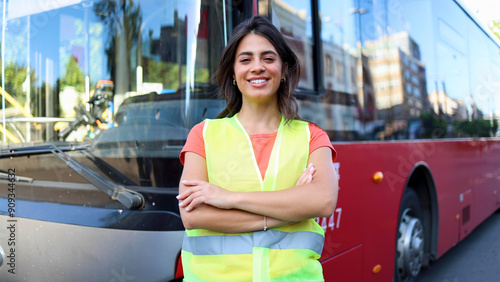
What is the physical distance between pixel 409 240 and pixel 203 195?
9.54 ft

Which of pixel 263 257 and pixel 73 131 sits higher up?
pixel 73 131

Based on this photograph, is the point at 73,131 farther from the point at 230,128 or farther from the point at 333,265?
the point at 333,265

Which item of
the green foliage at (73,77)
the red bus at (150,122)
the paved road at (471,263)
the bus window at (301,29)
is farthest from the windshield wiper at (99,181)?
the paved road at (471,263)

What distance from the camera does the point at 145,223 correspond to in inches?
73.4

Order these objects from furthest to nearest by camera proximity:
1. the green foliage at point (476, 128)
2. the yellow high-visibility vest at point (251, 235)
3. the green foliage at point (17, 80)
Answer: the green foliage at point (476, 128), the green foliage at point (17, 80), the yellow high-visibility vest at point (251, 235)

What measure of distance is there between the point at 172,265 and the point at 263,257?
522mm

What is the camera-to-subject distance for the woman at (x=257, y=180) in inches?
58.7

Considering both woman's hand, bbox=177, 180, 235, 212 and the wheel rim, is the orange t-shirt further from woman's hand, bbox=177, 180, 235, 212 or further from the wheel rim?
the wheel rim

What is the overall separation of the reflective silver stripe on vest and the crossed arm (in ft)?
0.10

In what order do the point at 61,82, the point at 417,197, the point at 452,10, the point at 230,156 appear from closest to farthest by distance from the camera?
1. the point at 230,156
2. the point at 61,82
3. the point at 417,197
4. the point at 452,10

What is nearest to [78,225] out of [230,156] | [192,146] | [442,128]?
[192,146]

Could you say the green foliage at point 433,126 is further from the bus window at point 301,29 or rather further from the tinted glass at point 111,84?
the tinted glass at point 111,84

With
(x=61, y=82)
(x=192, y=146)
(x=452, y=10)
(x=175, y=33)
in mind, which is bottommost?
(x=192, y=146)

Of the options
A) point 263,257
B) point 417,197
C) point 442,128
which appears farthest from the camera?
point 442,128
